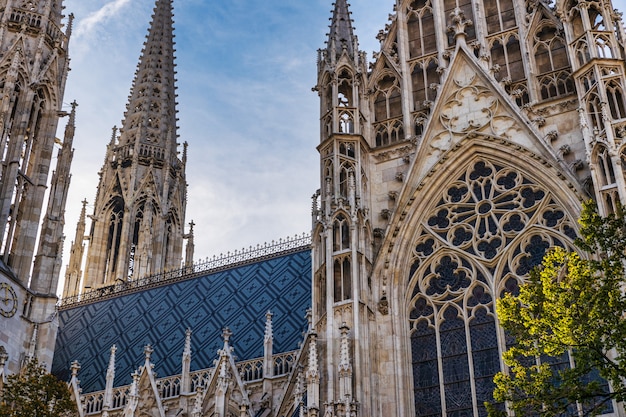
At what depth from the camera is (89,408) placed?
86.6 ft

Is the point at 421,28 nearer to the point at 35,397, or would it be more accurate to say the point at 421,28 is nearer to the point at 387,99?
the point at 387,99

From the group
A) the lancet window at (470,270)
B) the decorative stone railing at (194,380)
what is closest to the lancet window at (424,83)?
the lancet window at (470,270)

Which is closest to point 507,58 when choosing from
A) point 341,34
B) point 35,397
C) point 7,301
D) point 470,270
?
point 341,34

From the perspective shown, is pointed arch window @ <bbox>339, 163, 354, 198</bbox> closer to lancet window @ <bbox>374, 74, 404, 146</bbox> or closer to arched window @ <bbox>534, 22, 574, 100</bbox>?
lancet window @ <bbox>374, 74, 404, 146</bbox>

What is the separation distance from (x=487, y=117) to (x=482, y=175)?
4.93 feet

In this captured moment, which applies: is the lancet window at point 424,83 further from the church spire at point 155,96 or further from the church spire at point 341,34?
the church spire at point 155,96

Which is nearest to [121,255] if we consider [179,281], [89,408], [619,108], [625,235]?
[179,281]

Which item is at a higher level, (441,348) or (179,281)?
(179,281)

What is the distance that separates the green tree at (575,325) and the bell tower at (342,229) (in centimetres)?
446

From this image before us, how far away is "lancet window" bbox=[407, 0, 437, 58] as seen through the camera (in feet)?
77.5

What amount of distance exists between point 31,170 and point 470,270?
698 inches

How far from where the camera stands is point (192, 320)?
2900 centimetres

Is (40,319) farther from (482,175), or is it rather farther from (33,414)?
(482,175)

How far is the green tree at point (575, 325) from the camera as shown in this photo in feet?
42.5
